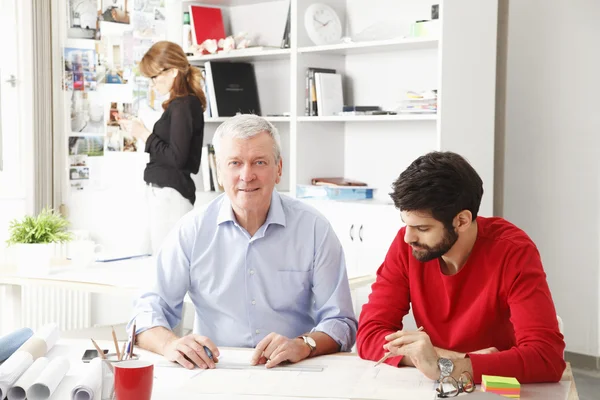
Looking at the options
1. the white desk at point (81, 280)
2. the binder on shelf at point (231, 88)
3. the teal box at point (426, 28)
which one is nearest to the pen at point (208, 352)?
the white desk at point (81, 280)

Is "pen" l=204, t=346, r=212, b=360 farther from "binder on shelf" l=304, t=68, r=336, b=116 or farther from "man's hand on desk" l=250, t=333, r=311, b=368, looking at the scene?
"binder on shelf" l=304, t=68, r=336, b=116

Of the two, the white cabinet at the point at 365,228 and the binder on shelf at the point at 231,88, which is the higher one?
the binder on shelf at the point at 231,88

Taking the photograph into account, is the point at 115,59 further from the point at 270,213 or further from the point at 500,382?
the point at 500,382

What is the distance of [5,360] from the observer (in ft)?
5.89

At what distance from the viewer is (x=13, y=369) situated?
163 cm

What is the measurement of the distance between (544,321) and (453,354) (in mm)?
231

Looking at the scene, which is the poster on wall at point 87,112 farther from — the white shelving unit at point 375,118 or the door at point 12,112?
the white shelving unit at point 375,118

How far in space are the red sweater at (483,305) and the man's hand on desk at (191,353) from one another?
0.40 m

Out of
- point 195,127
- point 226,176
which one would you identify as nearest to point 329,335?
point 226,176

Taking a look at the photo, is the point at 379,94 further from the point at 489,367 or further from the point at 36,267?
the point at 489,367

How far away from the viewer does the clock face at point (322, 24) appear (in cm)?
458

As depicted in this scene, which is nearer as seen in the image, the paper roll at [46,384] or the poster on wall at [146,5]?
the paper roll at [46,384]

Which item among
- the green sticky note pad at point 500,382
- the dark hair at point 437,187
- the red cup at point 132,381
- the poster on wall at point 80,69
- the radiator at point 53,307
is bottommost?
the radiator at point 53,307

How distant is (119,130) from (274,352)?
366 centimetres
